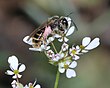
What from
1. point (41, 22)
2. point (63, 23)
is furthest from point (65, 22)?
point (41, 22)

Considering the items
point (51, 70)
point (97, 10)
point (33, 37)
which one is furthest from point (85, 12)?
point (33, 37)

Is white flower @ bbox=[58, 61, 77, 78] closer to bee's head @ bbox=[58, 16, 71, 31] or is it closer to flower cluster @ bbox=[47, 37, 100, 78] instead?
flower cluster @ bbox=[47, 37, 100, 78]

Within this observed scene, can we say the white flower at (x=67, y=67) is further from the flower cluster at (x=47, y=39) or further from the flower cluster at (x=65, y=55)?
the flower cluster at (x=47, y=39)

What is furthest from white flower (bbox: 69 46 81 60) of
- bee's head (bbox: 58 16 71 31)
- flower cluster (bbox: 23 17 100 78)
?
bee's head (bbox: 58 16 71 31)

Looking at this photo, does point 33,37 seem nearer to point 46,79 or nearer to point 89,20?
point 46,79

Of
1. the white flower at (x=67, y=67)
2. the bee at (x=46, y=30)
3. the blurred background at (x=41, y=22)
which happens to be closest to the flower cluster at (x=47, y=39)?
the bee at (x=46, y=30)
